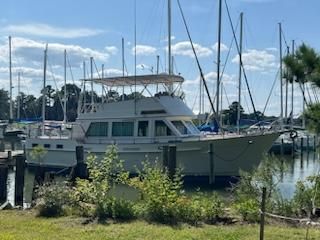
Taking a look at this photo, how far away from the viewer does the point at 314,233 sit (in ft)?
32.9

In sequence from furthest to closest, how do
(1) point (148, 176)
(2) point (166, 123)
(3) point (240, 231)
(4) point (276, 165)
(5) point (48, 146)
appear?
(5) point (48, 146), (2) point (166, 123), (4) point (276, 165), (1) point (148, 176), (3) point (240, 231)

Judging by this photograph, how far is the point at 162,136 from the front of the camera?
29844mm

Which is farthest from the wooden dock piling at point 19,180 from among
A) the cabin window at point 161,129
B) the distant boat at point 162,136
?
the cabin window at point 161,129

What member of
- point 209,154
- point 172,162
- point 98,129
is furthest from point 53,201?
point 98,129

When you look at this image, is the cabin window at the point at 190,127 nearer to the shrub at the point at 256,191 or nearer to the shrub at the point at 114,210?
the shrub at the point at 256,191

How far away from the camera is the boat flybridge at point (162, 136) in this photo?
2948 cm

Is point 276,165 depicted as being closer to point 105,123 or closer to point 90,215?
point 90,215

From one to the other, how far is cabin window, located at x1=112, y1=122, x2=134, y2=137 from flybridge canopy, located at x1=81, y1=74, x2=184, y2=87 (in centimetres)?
241

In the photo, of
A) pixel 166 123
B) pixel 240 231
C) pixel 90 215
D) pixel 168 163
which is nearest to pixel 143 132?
pixel 166 123

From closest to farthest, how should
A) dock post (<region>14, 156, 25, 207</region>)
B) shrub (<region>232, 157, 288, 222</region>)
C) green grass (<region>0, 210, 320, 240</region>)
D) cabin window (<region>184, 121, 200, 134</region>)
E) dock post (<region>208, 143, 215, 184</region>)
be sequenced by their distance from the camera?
green grass (<region>0, 210, 320, 240</region>), shrub (<region>232, 157, 288, 222</region>), dock post (<region>14, 156, 25, 207</region>), dock post (<region>208, 143, 215, 184</region>), cabin window (<region>184, 121, 200, 134</region>)

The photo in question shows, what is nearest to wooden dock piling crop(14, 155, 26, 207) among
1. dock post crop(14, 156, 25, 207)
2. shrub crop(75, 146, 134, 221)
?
dock post crop(14, 156, 25, 207)

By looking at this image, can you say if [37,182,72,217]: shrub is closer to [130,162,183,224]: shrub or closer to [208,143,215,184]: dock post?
[130,162,183,224]: shrub

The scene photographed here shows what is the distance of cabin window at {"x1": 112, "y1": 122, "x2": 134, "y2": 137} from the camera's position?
3080cm

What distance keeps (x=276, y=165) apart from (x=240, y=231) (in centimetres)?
471
